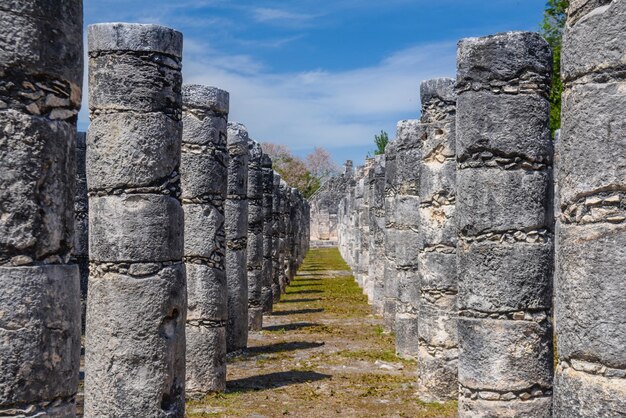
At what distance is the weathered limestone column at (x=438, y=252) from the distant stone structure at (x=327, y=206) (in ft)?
163

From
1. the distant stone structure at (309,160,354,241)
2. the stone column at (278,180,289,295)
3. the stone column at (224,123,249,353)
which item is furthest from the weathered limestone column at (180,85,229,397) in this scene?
the distant stone structure at (309,160,354,241)

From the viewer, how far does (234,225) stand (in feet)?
43.3

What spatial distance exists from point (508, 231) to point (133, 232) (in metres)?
3.31

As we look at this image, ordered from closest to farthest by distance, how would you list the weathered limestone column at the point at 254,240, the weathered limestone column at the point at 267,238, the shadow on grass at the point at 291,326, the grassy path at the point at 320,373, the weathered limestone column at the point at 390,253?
the grassy path at the point at 320,373, the weathered limestone column at the point at 254,240, the weathered limestone column at the point at 390,253, the shadow on grass at the point at 291,326, the weathered limestone column at the point at 267,238

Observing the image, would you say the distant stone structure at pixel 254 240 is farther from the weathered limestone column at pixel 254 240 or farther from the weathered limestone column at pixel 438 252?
the weathered limestone column at pixel 438 252

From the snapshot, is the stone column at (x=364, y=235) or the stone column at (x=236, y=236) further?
the stone column at (x=364, y=235)

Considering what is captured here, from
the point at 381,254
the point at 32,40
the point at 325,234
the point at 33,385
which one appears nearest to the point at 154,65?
the point at 32,40

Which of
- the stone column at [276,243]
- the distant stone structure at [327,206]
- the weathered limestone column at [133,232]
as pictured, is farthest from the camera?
the distant stone structure at [327,206]

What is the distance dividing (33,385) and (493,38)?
561 centimetres

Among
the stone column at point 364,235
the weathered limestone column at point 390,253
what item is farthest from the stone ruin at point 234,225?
the stone column at point 364,235

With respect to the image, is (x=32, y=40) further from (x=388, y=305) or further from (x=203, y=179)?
(x=388, y=305)

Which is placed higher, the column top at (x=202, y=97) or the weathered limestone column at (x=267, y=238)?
the column top at (x=202, y=97)

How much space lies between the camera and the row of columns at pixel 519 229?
4082 mm

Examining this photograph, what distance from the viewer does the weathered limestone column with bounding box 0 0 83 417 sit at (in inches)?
143
